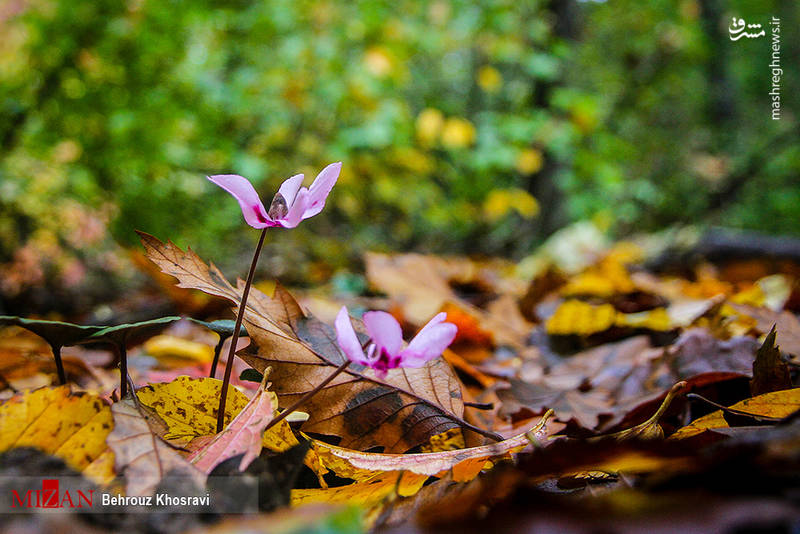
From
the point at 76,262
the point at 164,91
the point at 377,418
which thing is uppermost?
the point at 164,91

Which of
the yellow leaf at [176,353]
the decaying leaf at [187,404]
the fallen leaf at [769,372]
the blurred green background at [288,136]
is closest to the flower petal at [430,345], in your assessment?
the decaying leaf at [187,404]

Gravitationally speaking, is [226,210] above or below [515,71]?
below

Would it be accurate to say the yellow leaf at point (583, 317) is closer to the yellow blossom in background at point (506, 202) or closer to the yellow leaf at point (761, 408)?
the yellow leaf at point (761, 408)

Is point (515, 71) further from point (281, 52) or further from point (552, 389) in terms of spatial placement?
point (552, 389)

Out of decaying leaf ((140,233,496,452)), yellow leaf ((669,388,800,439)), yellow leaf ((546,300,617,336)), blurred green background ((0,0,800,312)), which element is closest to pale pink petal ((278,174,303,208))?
decaying leaf ((140,233,496,452))

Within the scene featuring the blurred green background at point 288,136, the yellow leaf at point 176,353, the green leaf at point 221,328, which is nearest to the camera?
the green leaf at point 221,328

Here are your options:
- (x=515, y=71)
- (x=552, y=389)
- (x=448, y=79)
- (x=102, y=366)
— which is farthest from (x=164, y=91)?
(x=448, y=79)
